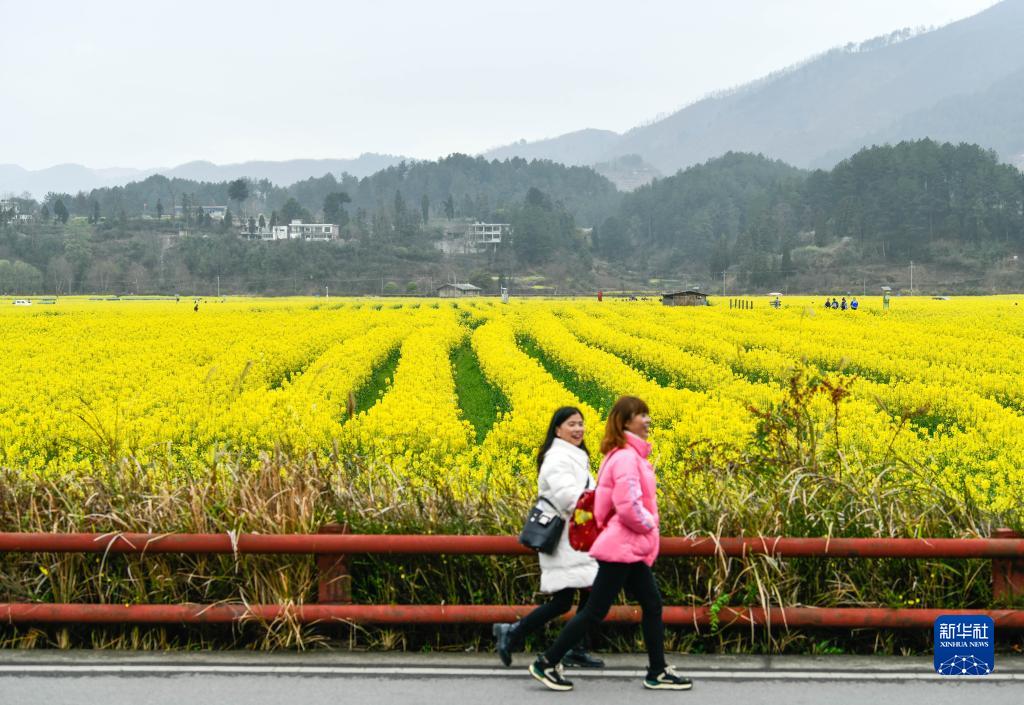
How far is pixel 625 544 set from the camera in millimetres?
6234

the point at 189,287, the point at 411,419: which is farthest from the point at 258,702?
the point at 189,287

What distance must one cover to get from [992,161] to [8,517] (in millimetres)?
184057

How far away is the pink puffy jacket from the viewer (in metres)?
6.09

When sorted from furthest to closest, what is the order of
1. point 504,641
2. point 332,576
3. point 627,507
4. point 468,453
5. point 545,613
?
1. point 468,453
2. point 332,576
3. point 504,641
4. point 545,613
5. point 627,507

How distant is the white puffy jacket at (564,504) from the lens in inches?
252

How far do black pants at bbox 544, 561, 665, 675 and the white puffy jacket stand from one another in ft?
0.52

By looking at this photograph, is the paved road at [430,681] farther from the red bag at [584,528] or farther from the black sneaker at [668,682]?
the red bag at [584,528]

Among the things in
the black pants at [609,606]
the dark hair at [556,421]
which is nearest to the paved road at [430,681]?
the black pants at [609,606]

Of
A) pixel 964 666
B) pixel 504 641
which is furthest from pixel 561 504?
pixel 964 666

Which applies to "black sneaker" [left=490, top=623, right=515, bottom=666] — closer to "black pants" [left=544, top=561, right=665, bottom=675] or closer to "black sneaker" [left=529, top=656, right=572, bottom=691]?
"black sneaker" [left=529, top=656, right=572, bottom=691]

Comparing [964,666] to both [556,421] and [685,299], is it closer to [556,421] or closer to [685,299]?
[556,421]

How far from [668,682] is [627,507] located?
3.83 ft

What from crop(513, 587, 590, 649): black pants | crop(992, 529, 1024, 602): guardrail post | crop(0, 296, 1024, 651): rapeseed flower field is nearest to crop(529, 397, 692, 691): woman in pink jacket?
crop(513, 587, 590, 649): black pants

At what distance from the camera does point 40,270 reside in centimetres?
17950
